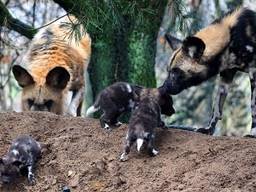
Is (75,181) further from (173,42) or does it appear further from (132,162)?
(173,42)

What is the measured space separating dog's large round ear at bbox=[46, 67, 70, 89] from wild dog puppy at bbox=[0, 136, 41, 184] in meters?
2.96

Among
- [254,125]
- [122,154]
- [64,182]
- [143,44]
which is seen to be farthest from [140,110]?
[143,44]

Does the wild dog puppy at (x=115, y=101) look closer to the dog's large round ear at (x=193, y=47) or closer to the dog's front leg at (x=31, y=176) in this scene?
the dog's large round ear at (x=193, y=47)

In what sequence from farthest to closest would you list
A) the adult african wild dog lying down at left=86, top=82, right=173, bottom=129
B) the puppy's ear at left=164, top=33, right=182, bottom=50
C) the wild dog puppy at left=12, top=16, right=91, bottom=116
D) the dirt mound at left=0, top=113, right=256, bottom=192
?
the wild dog puppy at left=12, top=16, right=91, bottom=116 → the puppy's ear at left=164, top=33, right=182, bottom=50 → the adult african wild dog lying down at left=86, top=82, right=173, bottom=129 → the dirt mound at left=0, top=113, right=256, bottom=192

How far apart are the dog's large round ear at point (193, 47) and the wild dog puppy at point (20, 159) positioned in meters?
2.18

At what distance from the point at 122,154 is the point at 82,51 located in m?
4.50

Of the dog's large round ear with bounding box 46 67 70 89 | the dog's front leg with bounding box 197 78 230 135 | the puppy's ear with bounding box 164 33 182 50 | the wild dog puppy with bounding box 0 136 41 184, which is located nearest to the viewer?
the wild dog puppy with bounding box 0 136 41 184

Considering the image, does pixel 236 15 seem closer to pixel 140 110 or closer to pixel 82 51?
pixel 140 110

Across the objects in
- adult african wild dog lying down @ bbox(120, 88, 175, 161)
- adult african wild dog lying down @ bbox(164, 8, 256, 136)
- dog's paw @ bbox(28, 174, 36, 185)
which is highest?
adult african wild dog lying down @ bbox(164, 8, 256, 136)

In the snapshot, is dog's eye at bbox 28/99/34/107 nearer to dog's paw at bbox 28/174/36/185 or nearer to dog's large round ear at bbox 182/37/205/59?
dog's large round ear at bbox 182/37/205/59

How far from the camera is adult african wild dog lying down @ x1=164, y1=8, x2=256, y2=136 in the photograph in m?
8.23

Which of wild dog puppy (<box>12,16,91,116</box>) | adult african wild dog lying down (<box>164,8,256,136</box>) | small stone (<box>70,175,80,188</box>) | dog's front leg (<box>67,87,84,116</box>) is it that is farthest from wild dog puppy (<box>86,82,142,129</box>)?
dog's front leg (<box>67,87,84,116</box>)

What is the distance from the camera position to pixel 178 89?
8.52 metres

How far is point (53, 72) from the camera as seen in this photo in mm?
10047
